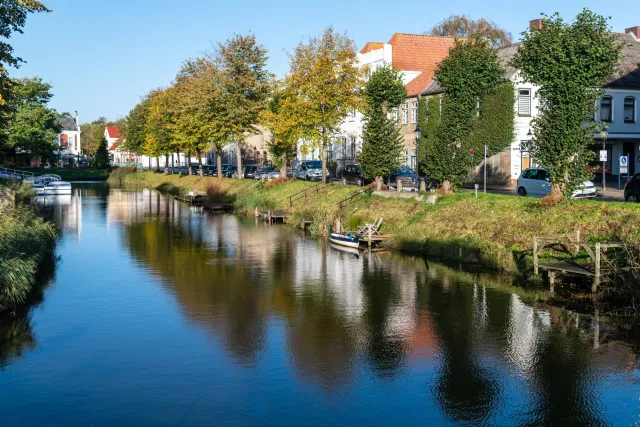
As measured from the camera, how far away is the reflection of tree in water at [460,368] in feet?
48.1

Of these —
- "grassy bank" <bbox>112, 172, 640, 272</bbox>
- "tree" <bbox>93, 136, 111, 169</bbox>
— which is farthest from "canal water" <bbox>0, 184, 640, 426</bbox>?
"tree" <bbox>93, 136, 111, 169</bbox>

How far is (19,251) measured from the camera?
2692 cm

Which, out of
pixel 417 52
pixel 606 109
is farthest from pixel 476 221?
pixel 417 52

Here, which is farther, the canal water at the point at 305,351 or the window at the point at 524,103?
the window at the point at 524,103

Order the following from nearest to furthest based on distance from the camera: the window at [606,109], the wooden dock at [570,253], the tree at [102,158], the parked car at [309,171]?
the wooden dock at [570,253] → the window at [606,109] → the parked car at [309,171] → the tree at [102,158]

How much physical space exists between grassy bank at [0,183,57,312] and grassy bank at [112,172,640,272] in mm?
15365

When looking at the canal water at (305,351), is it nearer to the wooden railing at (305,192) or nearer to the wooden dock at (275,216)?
the wooden dock at (275,216)

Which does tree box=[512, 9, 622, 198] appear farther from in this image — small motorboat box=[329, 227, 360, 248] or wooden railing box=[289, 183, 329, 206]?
wooden railing box=[289, 183, 329, 206]

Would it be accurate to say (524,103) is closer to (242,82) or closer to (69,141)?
(242,82)

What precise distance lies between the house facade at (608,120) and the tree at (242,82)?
14.9m

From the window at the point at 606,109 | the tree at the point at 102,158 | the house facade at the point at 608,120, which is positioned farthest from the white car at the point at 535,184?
the tree at the point at 102,158

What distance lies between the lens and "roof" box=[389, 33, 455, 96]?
66438mm

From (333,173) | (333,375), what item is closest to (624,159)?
(333,375)

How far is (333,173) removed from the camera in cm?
6881
